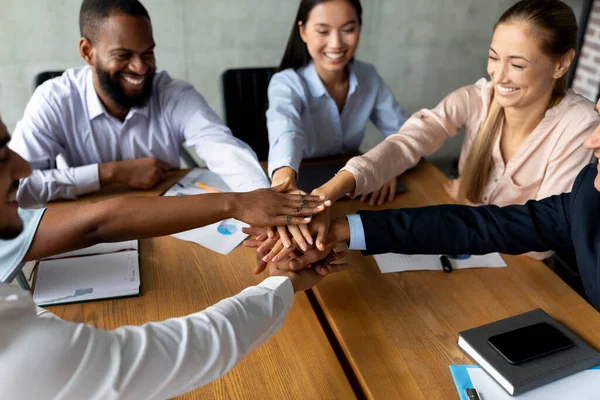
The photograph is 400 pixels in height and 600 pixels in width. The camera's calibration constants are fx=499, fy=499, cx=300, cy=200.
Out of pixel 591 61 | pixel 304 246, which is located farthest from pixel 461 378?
pixel 591 61

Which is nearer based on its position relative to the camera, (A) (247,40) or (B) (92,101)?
(B) (92,101)

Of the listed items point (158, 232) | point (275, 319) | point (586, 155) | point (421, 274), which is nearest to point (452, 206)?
point (421, 274)

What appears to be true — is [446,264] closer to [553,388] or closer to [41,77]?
[553,388]

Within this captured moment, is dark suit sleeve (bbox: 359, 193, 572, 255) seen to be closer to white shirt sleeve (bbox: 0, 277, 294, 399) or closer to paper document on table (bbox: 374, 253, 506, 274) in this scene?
paper document on table (bbox: 374, 253, 506, 274)

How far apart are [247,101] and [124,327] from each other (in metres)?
1.72

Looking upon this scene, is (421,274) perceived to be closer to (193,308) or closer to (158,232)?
(193,308)

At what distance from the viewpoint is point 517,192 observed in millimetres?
1765

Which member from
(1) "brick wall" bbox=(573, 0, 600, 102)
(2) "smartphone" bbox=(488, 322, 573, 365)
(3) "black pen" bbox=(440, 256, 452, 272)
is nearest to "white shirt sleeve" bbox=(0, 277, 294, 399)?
(2) "smartphone" bbox=(488, 322, 573, 365)

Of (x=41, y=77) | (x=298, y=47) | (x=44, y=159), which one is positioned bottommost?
(x=44, y=159)

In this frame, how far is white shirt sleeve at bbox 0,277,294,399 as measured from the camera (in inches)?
28.1

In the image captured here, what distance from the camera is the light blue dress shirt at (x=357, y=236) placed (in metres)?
1.43

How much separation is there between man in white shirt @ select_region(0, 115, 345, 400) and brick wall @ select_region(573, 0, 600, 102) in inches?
124

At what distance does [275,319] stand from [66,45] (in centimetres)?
250

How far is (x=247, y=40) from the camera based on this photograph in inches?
123
